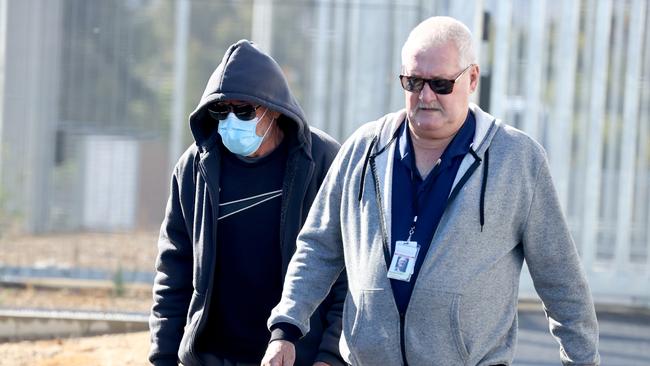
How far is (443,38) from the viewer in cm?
409

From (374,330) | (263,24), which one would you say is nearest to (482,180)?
(374,330)

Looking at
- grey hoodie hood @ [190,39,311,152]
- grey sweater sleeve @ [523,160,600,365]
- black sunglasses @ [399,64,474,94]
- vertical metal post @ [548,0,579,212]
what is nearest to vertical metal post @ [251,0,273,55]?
vertical metal post @ [548,0,579,212]

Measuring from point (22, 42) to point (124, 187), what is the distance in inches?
64.8

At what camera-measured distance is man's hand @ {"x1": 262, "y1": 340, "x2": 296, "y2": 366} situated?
4363mm

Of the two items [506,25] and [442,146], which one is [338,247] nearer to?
[442,146]

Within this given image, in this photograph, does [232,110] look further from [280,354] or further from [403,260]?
[403,260]

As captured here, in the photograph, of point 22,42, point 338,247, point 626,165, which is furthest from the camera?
point 22,42

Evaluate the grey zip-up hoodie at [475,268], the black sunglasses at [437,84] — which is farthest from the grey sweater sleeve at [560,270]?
the black sunglasses at [437,84]

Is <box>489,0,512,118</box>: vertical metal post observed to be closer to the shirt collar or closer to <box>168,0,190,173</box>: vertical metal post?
<box>168,0,190,173</box>: vertical metal post

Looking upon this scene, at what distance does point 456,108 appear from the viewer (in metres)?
4.11

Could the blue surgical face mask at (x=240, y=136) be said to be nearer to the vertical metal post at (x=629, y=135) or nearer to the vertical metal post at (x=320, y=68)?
the vertical metal post at (x=320, y=68)

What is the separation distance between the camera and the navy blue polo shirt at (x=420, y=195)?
405 cm

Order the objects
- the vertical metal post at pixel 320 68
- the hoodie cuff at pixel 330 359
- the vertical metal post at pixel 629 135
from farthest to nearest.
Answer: the vertical metal post at pixel 320 68, the vertical metal post at pixel 629 135, the hoodie cuff at pixel 330 359

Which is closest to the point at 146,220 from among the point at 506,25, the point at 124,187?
the point at 124,187
